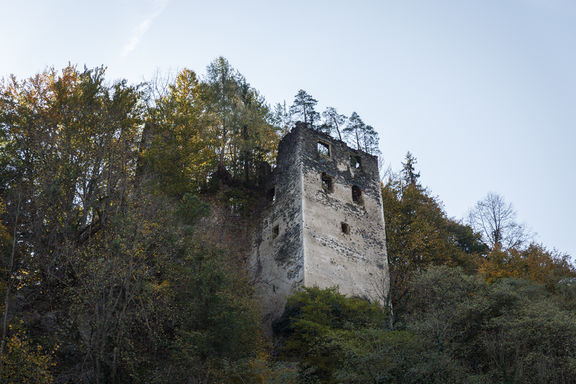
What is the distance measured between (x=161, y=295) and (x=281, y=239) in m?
7.69

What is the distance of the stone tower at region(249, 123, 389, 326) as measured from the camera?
65.0 feet

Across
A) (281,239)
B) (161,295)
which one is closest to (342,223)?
(281,239)

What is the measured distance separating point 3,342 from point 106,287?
2788mm

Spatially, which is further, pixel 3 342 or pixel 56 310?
pixel 56 310

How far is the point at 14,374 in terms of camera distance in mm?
11188

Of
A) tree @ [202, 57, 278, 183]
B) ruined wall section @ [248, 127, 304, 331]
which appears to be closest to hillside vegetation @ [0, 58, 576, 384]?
ruined wall section @ [248, 127, 304, 331]

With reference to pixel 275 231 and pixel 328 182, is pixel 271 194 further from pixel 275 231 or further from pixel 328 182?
pixel 328 182

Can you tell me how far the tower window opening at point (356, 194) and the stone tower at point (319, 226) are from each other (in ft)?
Answer: 0.15

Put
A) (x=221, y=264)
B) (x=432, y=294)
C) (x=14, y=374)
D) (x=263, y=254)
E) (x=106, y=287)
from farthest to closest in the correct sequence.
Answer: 1. (x=263, y=254)
2. (x=432, y=294)
3. (x=221, y=264)
4. (x=106, y=287)
5. (x=14, y=374)

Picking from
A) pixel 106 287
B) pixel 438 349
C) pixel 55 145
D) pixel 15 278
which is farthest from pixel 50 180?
pixel 438 349

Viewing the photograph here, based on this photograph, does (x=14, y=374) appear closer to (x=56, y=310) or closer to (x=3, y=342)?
(x=3, y=342)

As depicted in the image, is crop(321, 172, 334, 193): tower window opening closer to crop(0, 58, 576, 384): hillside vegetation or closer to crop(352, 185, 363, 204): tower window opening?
crop(352, 185, 363, 204): tower window opening

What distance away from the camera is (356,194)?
23.8m

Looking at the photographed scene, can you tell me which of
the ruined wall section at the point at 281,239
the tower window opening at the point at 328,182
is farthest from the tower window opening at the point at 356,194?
the ruined wall section at the point at 281,239
